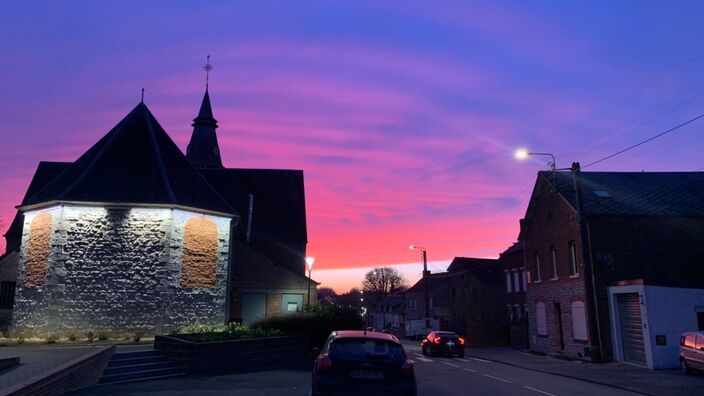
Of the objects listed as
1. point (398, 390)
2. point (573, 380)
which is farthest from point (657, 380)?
point (398, 390)

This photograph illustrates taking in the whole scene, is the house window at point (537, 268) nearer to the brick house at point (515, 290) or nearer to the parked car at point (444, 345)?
the parked car at point (444, 345)

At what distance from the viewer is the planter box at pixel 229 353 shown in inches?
568

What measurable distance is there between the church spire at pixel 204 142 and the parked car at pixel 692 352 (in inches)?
1663

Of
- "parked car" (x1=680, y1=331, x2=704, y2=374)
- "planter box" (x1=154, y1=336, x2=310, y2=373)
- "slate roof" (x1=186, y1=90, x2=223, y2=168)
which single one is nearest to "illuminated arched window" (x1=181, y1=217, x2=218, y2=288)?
"planter box" (x1=154, y1=336, x2=310, y2=373)

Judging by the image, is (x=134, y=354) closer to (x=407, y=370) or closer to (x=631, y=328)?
(x=407, y=370)

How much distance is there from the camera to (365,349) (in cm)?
873

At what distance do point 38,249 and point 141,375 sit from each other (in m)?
12.1

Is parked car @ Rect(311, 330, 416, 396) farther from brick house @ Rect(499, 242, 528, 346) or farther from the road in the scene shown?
brick house @ Rect(499, 242, 528, 346)

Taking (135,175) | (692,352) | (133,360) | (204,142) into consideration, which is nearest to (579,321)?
(692,352)

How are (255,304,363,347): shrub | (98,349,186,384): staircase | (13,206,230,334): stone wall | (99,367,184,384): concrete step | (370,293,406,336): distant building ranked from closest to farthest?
(99,367,184,384): concrete step, (98,349,186,384): staircase, (13,206,230,334): stone wall, (255,304,363,347): shrub, (370,293,406,336): distant building

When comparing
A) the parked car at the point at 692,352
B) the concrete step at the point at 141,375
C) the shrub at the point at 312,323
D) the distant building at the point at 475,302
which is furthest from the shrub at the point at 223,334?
the distant building at the point at 475,302

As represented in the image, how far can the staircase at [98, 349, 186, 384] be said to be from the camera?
42.5 feet

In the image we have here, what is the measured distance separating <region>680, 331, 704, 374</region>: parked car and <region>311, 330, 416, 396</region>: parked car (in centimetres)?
1424

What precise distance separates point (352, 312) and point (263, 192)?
20249mm
